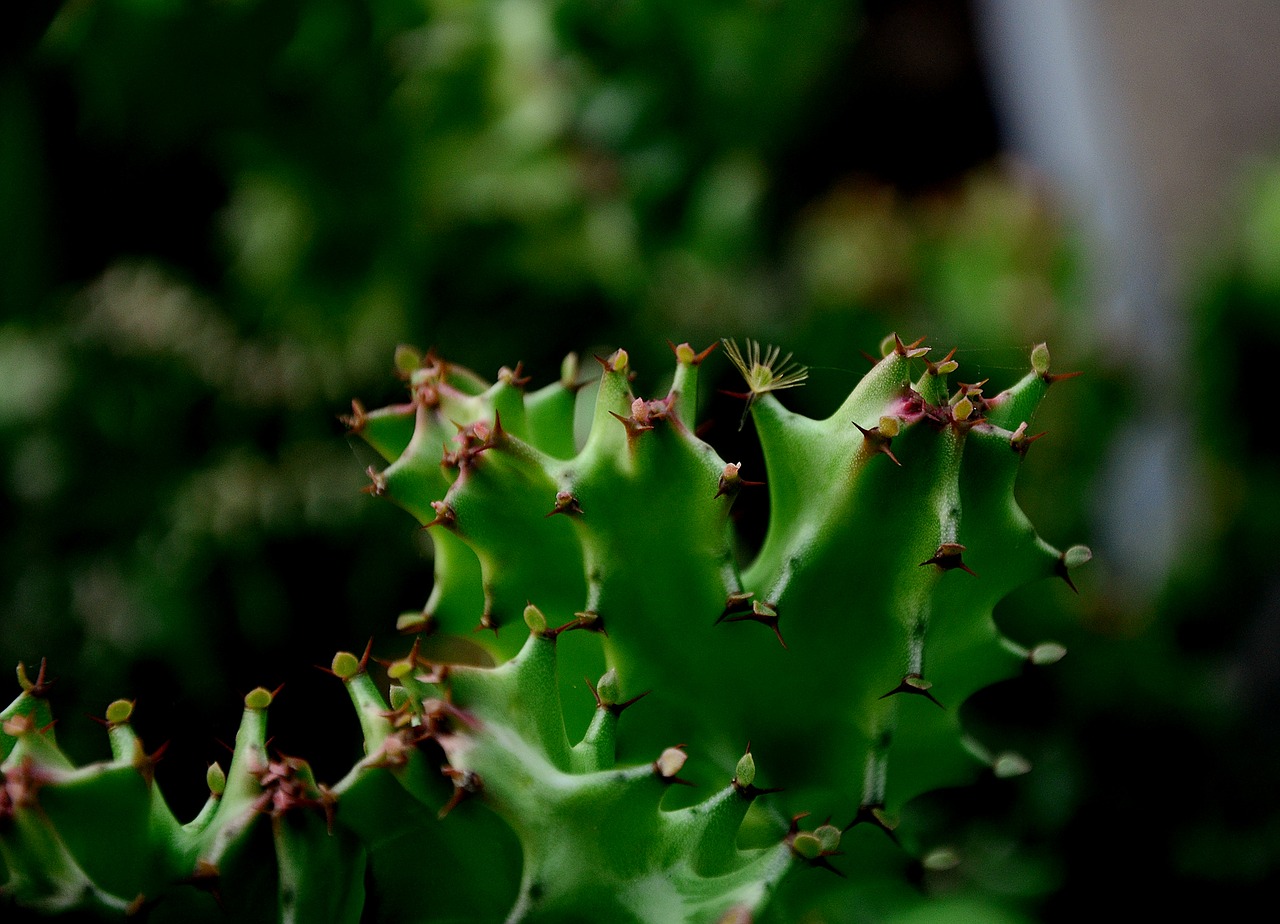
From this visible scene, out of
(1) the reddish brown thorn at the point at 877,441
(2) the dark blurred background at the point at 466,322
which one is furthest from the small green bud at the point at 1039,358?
(2) the dark blurred background at the point at 466,322

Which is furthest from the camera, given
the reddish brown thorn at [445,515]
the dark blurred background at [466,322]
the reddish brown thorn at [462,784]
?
the dark blurred background at [466,322]

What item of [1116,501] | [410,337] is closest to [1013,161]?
[1116,501]

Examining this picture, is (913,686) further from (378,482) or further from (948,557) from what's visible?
(378,482)

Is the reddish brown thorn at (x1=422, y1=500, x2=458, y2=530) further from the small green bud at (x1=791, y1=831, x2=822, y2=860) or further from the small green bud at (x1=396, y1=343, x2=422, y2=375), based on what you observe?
the small green bud at (x1=791, y1=831, x2=822, y2=860)

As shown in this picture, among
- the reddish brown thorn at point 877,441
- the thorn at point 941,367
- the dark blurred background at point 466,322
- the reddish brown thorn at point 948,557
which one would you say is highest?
the thorn at point 941,367

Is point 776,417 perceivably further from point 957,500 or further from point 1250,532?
point 1250,532

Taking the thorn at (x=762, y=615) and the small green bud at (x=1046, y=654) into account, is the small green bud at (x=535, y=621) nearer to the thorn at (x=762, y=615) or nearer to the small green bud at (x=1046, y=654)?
the thorn at (x=762, y=615)

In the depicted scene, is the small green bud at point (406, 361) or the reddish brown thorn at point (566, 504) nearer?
the reddish brown thorn at point (566, 504)

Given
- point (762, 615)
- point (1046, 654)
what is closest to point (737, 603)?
point (762, 615)
